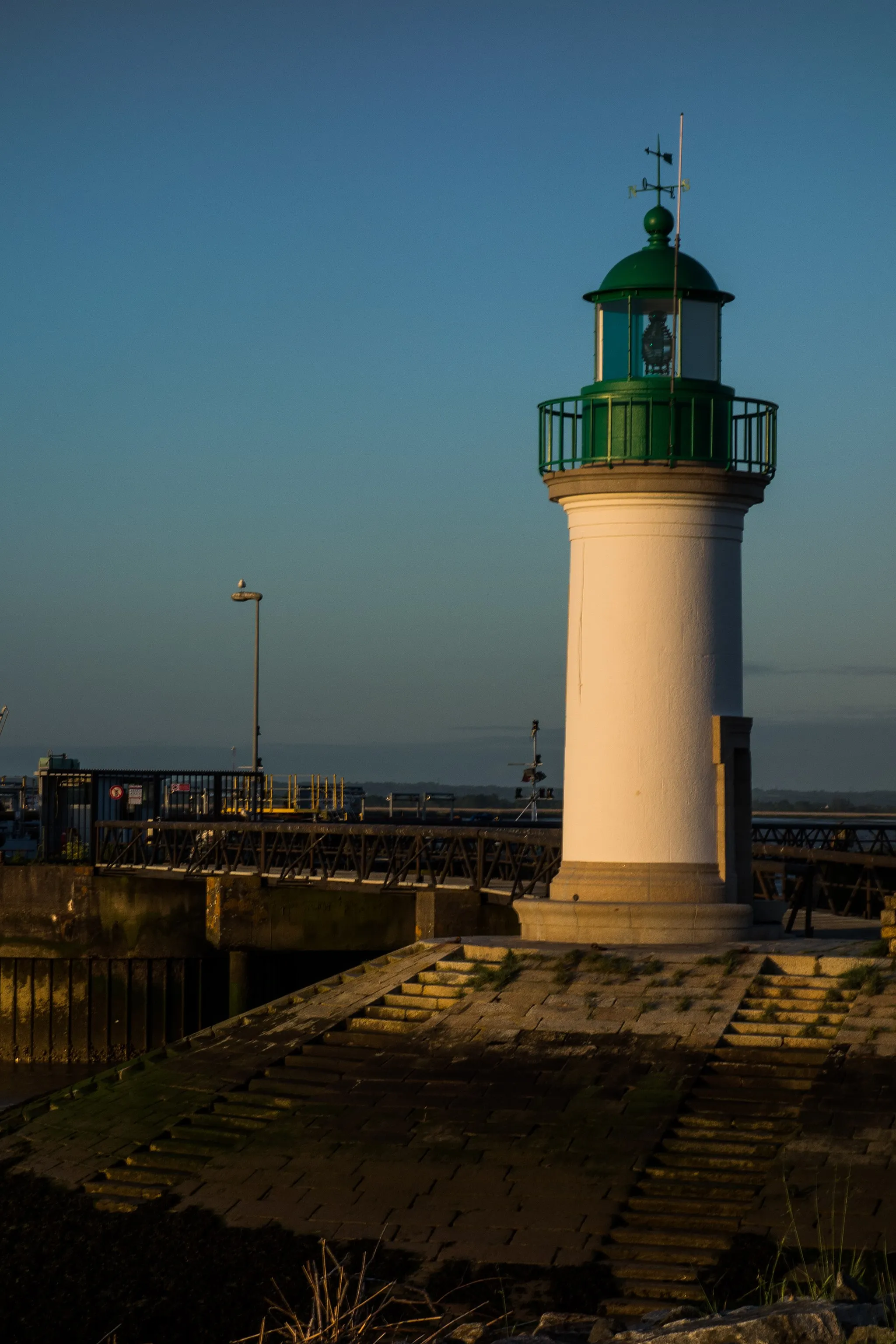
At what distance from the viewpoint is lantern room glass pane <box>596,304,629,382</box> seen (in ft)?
79.1

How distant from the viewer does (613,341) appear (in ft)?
79.5

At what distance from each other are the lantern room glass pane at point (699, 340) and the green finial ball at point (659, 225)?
969mm

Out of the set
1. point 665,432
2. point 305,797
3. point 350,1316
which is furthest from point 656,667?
point 305,797

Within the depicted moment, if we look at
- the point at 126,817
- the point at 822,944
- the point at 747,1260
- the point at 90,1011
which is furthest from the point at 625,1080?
the point at 126,817

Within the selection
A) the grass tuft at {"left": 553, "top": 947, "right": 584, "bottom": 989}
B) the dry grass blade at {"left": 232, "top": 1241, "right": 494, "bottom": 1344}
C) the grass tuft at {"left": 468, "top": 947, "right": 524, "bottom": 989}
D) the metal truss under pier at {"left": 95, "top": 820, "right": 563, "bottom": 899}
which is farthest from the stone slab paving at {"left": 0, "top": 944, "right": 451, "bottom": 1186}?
the metal truss under pier at {"left": 95, "top": 820, "right": 563, "bottom": 899}

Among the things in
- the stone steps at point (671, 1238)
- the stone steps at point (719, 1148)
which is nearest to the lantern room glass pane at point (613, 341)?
the stone steps at point (719, 1148)

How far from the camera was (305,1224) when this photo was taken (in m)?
15.7

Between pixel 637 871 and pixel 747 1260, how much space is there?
908 cm

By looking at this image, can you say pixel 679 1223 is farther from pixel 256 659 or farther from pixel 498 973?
pixel 256 659

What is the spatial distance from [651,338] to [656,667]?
4.51 m

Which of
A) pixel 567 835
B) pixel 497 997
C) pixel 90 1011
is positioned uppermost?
pixel 567 835

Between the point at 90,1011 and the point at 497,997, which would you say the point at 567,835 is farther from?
the point at 90,1011

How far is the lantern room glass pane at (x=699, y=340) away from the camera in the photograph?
2403 centimetres

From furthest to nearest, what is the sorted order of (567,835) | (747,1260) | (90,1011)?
(90,1011) → (567,835) → (747,1260)
